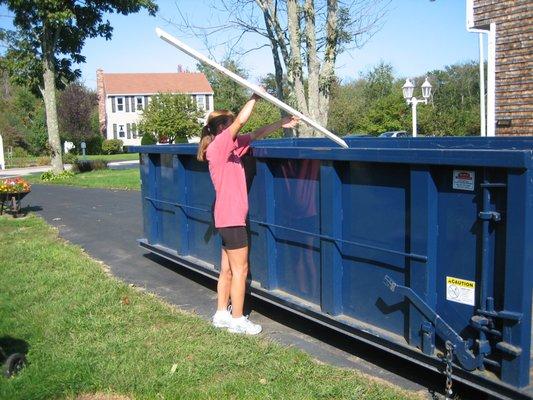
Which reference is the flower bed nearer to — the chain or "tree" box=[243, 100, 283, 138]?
the chain

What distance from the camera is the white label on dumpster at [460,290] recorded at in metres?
3.53

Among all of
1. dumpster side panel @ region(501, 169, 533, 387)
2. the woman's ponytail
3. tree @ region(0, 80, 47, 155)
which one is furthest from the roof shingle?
dumpster side panel @ region(501, 169, 533, 387)

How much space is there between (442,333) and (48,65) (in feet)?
85.7

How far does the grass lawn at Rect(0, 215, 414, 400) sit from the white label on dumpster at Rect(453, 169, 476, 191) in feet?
4.58

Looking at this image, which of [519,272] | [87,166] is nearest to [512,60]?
[519,272]

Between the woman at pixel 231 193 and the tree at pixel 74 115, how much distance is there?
55.2m

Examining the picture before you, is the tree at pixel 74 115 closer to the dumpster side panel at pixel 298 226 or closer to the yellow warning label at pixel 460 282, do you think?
the dumpster side panel at pixel 298 226

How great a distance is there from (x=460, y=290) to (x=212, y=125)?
2.55m

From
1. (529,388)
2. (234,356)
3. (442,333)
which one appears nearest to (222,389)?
(234,356)

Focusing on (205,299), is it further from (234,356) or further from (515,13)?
(515,13)

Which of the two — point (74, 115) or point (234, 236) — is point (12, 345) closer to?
point (234, 236)

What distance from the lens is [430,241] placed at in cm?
373

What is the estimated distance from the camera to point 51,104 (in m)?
26.8

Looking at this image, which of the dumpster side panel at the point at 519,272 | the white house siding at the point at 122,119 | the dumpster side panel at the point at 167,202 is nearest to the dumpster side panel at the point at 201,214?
the dumpster side panel at the point at 167,202
